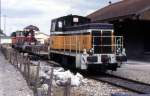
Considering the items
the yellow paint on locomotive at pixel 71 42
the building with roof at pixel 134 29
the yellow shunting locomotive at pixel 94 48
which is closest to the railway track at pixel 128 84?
the yellow shunting locomotive at pixel 94 48

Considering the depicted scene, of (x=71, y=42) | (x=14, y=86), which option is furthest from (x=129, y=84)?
(x=71, y=42)

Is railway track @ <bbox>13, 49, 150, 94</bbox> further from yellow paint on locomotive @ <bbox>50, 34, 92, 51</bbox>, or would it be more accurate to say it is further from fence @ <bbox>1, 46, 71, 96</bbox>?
fence @ <bbox>1, 46, 71, 96</bbox>

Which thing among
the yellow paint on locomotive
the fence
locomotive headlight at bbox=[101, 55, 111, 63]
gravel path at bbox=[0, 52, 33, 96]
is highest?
the yellow paint on locomotive

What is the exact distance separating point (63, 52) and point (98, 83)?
7.16 m

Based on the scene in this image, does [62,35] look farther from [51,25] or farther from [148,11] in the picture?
[148,11]

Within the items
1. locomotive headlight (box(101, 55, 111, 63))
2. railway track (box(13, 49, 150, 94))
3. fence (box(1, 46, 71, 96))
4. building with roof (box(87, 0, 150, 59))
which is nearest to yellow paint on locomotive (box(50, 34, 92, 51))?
locomotive headlight (box(101, 55, 111, 63))

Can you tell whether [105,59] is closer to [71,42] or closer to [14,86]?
[71,42]

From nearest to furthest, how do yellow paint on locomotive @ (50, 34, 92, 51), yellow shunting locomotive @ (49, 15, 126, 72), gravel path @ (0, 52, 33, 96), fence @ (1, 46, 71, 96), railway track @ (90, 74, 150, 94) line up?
fence @ (1, 46, 71, 96), gravel path @ (0, 52, 33, 96), railway track @ (90, 74, 150, 94), yellow shunting locomotive @ (49, 15, 126, 72), yellow paint on locomotive @ (50, 34, 92, 51)

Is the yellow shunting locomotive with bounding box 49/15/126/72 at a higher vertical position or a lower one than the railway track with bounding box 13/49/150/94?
higher

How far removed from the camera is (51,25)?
3089cm

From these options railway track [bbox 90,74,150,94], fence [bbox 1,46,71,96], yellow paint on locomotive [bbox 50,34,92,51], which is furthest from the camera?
yellow paint on locomotive [bbox 50,34,92,51]

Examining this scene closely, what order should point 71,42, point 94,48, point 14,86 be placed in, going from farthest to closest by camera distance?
point 71,42
point 94,48
point 14,86

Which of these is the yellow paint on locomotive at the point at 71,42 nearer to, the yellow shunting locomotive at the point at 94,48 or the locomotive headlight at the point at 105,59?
the yellow shunting locomotive at the point at 94,48

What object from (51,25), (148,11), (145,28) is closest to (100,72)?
(51,25)
